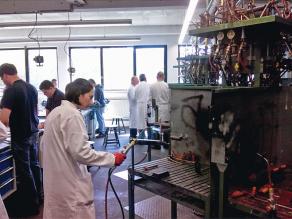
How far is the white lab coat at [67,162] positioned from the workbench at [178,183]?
0.69 feet

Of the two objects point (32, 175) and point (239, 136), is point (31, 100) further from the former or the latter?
point (239, 136)

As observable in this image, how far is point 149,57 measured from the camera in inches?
327

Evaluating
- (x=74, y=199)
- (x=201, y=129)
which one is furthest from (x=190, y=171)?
(x=74, y=199)

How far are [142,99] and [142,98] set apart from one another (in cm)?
2

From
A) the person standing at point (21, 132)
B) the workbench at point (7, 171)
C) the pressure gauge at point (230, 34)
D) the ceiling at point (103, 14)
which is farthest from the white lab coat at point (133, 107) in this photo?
the pressure gauge at point (230, 34)

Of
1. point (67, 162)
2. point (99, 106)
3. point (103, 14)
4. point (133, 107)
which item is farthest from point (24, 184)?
point (103, 14)

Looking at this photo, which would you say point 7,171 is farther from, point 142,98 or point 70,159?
point 142,98

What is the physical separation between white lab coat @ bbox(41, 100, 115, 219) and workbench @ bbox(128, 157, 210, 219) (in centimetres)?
21

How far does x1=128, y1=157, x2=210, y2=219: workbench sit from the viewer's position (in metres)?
1.32

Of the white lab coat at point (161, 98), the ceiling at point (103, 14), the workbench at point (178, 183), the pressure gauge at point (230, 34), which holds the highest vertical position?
the ceiling at point (103, 14)

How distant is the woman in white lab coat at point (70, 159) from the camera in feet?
5.31

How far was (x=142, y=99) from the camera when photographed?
18.9 feet

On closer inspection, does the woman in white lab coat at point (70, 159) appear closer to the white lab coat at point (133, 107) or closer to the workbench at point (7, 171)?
the workbench at point (7, 171)

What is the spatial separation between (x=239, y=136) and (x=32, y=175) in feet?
7.42
